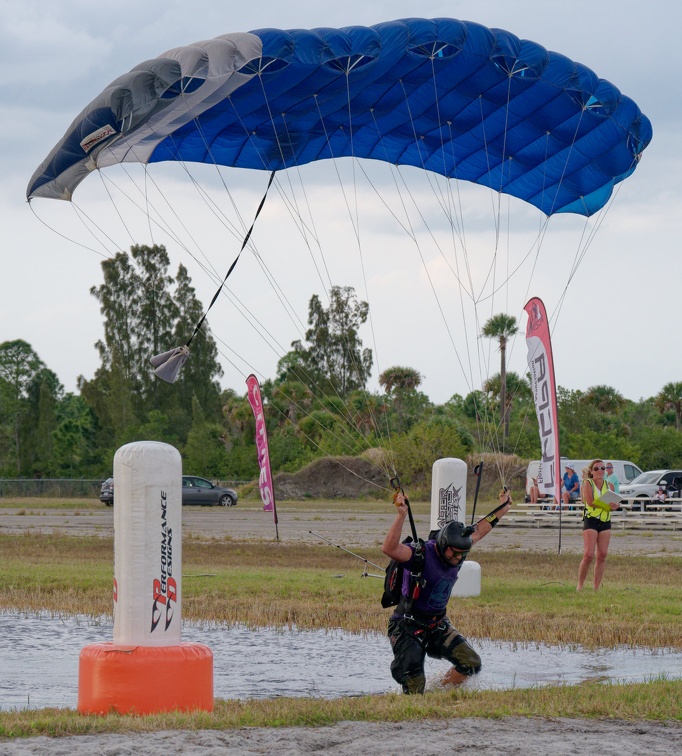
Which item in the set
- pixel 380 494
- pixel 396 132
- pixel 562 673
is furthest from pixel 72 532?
pixel 380 494

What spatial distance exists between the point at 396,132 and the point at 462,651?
1077cm

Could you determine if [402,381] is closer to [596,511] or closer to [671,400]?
[671,400]

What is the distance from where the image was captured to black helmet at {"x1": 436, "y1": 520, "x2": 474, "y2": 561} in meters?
7.85

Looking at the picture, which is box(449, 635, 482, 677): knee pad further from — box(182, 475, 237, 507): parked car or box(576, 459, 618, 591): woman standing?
box(182, 475, 237, 507): parked car

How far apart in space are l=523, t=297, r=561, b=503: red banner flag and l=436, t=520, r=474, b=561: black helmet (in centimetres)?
1070

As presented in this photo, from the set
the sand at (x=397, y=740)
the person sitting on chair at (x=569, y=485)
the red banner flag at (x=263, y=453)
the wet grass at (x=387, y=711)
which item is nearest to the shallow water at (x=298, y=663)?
the wet grass at (x=387, y=711)

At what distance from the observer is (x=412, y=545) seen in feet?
26.7

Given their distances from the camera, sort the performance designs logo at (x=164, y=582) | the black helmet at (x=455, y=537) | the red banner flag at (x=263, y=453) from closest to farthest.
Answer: the performance designs logo at (x=164, y=582) < the black helmet at (x=455, y=537) < the red banner flag at (x=263, y=453)

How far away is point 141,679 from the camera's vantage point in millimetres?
6840

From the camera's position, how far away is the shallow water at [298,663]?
27.0ft

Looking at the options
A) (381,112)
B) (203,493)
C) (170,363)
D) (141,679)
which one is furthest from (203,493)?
(141,679)

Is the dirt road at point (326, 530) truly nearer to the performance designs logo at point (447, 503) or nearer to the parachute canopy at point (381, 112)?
the parachute canopy at point (381, 112)

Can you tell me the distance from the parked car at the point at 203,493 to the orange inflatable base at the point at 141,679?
41259 mm

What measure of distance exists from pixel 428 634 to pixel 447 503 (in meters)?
4.99
